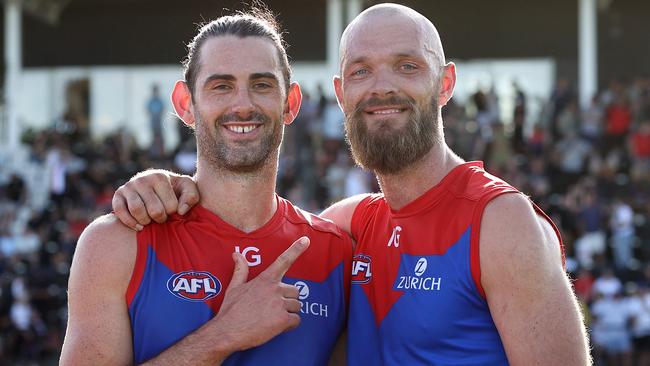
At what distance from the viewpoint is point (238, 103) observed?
388 cm

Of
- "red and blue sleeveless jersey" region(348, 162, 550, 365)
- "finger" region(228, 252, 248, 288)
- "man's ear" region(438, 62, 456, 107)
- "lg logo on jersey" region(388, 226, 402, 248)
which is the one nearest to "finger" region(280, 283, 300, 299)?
"finger" region(228, 252, 248, 288)

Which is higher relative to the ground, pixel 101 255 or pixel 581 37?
pixel 581 37

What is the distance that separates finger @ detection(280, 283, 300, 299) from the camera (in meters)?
3.70

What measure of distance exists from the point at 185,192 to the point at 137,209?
267 millimetres

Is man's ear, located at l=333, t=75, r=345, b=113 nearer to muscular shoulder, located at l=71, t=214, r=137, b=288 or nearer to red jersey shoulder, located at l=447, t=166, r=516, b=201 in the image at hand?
red jersey shoulder, located at l=447, t=166, r=516, b=201

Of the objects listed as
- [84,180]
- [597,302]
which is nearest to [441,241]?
[597,302]

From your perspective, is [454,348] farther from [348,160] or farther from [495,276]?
[348,160]

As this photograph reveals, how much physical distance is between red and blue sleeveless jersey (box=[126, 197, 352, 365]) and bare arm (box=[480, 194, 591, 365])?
2.47 feet

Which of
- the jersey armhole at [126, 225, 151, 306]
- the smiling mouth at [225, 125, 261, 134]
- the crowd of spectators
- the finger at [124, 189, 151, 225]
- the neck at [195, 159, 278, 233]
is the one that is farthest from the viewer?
the crowd of spectators

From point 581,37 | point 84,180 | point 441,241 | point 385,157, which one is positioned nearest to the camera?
point 441,241

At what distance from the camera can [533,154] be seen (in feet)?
65.2

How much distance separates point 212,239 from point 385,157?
2.55 ft

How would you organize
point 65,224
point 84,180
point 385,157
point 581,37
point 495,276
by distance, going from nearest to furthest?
point 495,276 → point 385,157 → point 65,224 → point 84,180 → point 581,37

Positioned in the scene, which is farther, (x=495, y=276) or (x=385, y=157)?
(x=385, y=157)
